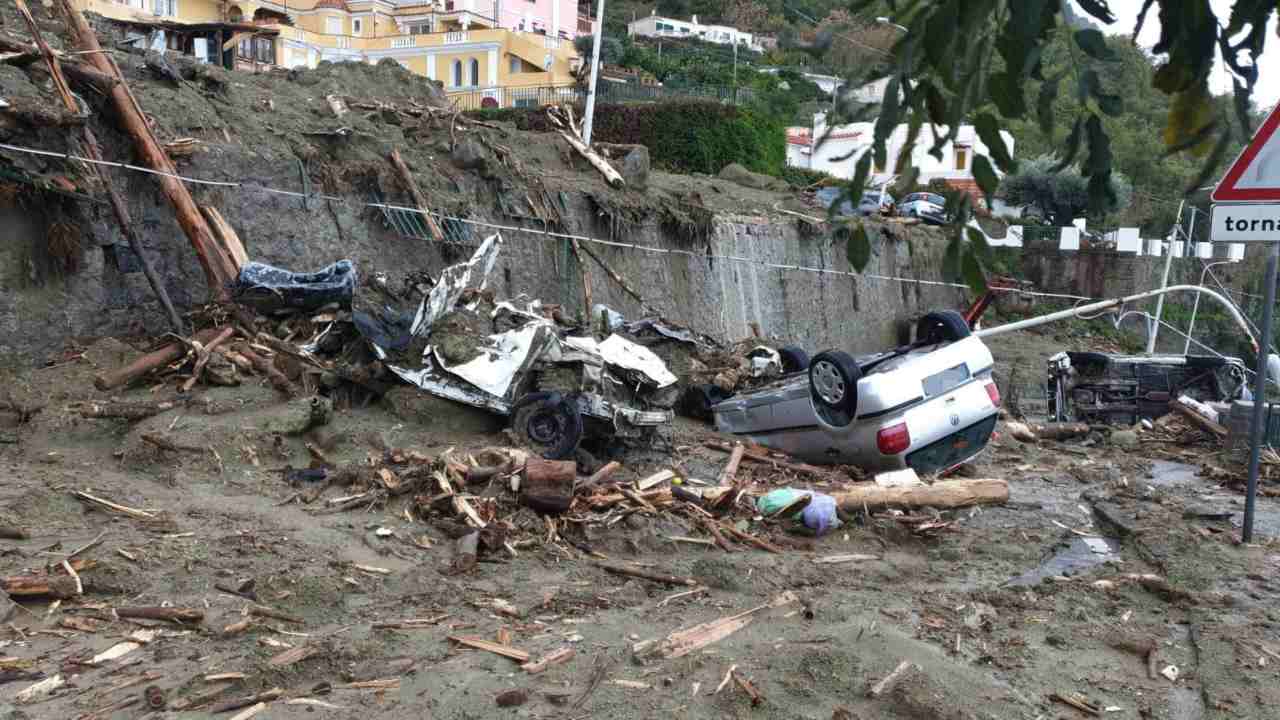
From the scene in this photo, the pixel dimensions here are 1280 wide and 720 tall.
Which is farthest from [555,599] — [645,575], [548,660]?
[548,660]

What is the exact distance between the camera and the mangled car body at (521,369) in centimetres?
1020

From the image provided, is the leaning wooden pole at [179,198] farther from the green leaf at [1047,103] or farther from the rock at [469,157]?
the green leaf at [1047,103]

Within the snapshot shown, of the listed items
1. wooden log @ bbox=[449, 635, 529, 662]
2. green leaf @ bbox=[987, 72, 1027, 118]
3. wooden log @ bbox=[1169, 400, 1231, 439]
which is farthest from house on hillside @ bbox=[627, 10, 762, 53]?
green leaf @ bbox=[987, 72, 1027, 118]

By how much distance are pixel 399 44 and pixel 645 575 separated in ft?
173

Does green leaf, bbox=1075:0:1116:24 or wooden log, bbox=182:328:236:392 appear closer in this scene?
green leaf, bbox=1075:0:1116:24

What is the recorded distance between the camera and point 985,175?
2.70 metres

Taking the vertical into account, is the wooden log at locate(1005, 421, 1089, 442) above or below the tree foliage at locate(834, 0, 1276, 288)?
below

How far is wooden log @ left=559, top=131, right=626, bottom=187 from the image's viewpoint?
2136 cm

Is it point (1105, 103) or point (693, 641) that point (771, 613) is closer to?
point (693, 641)

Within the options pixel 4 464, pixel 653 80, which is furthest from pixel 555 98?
pixel 4 464

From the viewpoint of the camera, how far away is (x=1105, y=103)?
257 cm

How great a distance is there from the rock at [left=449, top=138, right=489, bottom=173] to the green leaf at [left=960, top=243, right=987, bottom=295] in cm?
1482

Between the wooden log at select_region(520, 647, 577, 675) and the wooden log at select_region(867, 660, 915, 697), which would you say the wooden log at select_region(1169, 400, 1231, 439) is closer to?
the wooden log at select_region(867, 660, 915, 697)

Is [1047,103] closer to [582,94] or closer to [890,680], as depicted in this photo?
[890,680]
